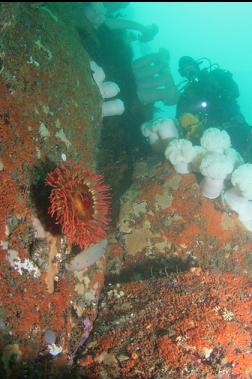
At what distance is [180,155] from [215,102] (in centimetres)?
434

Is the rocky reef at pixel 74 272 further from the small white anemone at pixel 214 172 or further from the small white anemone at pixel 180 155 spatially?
the small white anemone at pixel 180 155

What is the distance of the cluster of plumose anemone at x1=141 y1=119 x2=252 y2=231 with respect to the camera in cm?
542

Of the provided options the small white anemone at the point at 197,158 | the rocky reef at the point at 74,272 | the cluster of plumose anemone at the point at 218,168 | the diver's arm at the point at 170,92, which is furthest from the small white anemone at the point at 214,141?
the diver's arm at the point at 170,92

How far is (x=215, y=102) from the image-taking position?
9.25 metres

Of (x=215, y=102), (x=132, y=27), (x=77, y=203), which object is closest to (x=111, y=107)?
(x=77, y=203)

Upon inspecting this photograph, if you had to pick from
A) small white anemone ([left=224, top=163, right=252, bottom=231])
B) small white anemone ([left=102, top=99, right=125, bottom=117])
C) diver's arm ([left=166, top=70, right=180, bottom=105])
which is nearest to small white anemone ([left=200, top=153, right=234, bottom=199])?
small white anemone ([left=224, top=163, right=252, bottom=231])

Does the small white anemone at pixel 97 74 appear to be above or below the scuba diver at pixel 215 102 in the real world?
above

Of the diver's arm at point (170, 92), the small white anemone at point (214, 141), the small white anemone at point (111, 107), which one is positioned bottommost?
the diver's arm at point (170, 92)

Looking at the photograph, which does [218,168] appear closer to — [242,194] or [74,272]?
[242,194]

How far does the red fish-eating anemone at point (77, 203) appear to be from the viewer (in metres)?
3.05

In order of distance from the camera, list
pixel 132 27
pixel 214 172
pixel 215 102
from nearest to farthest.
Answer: pixel 214 172 < pixel 215 102 < pixel 132 27

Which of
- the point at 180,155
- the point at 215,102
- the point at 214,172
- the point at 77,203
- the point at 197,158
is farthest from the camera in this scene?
the point at 215,102

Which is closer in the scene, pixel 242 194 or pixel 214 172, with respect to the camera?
pixel 214 172

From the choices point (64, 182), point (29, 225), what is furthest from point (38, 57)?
point (29, 225)
